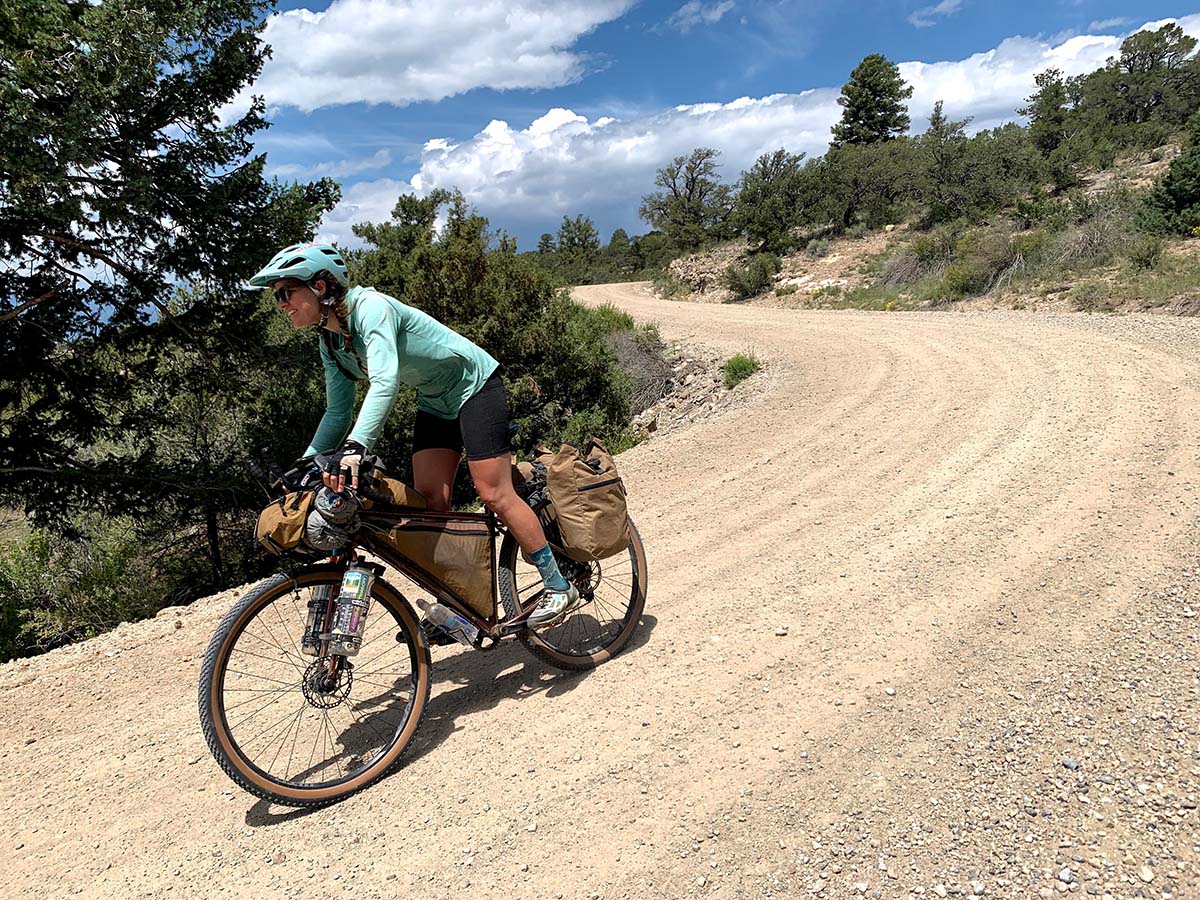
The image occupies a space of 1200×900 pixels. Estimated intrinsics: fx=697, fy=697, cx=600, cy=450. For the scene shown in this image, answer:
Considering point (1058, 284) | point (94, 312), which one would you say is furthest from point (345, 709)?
point (1058, 284)

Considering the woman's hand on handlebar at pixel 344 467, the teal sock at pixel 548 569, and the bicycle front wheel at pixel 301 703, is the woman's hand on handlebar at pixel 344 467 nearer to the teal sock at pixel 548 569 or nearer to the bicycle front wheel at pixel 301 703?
the bicycle front wheel at pixel 301 703

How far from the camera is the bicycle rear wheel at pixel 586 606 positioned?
3600 mm

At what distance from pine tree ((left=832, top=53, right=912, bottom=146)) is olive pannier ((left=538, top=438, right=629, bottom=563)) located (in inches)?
1859

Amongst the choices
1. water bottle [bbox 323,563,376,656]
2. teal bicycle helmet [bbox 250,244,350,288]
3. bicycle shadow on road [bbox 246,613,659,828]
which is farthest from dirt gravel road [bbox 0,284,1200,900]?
teal bicycle helmet [bbox 250,244,350,288]

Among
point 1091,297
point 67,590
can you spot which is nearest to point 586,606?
point 67,590

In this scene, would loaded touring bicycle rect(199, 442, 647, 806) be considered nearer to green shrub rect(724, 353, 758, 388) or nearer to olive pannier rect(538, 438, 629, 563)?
olive pannier rect(538, 438, 629, 563)

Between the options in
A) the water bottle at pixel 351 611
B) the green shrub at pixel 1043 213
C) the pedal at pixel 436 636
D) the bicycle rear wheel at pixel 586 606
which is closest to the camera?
the water bottle at pixel 351 611

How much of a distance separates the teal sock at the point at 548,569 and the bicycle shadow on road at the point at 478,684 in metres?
0.52

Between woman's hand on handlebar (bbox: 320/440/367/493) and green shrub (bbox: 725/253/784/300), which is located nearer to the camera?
woman's hand on handlebar (bbox: 320/440/367/493)

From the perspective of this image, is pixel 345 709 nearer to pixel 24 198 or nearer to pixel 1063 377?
pixel 24 198

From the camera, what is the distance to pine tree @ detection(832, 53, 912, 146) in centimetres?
4384

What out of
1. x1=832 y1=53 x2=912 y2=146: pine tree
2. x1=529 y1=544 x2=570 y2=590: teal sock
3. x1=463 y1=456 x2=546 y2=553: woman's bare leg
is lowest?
x1=529 y1=544 x2=570 y2=590: teal sock

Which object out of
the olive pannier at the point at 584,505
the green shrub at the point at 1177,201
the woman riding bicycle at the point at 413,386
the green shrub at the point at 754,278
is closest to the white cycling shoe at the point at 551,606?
the woman riding bicycle at the point at 413,386

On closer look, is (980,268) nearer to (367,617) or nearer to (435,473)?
(435,473)
